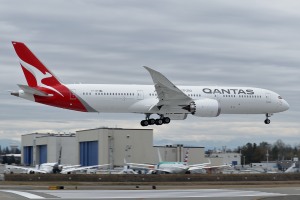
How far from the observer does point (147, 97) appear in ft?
233

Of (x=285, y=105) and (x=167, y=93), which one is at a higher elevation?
(x=167, y=93)

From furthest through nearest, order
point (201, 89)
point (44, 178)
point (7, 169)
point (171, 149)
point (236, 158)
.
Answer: point (236, 158)
point (171, 149)
point (7, 169)
point (44, 178)
point (201, 89)

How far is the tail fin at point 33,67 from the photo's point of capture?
67.6 metres

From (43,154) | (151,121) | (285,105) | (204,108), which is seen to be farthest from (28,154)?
(204,108)

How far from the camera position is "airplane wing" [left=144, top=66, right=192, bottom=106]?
68.1 meters

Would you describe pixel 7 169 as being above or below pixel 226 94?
below

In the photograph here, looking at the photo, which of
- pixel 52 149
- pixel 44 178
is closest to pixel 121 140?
pixel 52 149

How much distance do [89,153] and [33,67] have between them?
72107 mm

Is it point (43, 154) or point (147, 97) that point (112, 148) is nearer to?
point (43, 154)

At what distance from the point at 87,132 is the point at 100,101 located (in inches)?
2885

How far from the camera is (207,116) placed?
70.0m

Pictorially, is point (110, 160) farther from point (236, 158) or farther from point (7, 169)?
point (236, 158)

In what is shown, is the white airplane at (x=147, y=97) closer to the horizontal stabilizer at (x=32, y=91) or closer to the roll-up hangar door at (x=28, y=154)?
the horizontal stabilizer at (x=32, y=91)

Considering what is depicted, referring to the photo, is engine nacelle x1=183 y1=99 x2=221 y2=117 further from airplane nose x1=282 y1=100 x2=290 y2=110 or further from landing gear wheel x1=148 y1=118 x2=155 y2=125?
airplane nose x1=282 y1=100 x2=290 y2=110
